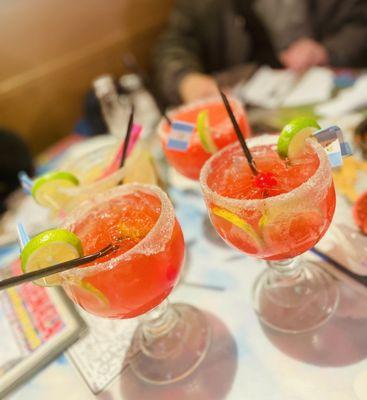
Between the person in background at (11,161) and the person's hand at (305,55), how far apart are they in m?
1.20

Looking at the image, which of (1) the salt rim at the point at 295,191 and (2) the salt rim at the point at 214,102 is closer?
(1) the salt rim at the point at 295,191

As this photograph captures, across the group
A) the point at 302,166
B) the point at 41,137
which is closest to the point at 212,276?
the point at 302,166

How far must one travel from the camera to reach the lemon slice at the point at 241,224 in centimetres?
66

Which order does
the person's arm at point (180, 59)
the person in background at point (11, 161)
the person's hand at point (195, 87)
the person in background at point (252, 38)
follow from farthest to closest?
1. the person in background at point (252, 38)
2. the person's arm at point (180, 59)
3. the person's hand at point (195, 87)
4. the person in background at point (11, 161)

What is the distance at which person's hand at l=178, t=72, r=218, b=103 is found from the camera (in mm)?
1813

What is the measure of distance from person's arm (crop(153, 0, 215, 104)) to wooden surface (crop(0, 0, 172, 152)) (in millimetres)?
298

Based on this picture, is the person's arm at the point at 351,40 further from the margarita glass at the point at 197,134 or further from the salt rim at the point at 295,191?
the salt rim at the point at 295,191

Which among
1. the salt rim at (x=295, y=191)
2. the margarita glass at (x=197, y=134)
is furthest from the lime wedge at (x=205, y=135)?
the salt rim at (x=295, y=191)

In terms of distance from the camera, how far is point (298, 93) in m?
1.53

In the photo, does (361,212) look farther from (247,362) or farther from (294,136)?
(247,362)

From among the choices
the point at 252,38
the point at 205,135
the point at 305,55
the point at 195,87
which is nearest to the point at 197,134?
the point at 205,135

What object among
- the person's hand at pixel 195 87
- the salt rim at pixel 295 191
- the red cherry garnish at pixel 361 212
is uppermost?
the salt rim at pixel 295 191

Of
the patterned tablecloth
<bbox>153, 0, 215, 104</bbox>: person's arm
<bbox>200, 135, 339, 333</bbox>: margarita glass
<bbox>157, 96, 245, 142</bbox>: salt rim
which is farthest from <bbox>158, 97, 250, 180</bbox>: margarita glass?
<bbox>153, 0, 215, 104</bbox>: person's arm

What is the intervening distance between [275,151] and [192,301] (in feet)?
1.22
